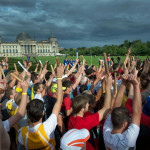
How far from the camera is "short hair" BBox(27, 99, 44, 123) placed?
219 cm

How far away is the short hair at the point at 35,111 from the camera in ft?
7.19

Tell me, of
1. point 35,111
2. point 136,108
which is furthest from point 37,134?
point 136,108

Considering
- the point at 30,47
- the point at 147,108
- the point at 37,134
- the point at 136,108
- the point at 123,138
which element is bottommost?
the point at 37,134

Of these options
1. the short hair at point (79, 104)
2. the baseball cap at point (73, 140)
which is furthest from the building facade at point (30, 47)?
the baseball cap at point (73, 140)

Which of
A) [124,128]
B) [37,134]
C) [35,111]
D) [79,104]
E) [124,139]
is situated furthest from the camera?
[79,104]

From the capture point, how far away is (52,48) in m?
141

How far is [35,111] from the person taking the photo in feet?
7.25

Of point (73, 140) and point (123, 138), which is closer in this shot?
point (73, 140)

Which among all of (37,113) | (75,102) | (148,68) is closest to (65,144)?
(37,113)

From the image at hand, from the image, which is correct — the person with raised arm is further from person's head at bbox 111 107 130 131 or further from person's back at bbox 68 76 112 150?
person's head at bbox 111 107 130 131

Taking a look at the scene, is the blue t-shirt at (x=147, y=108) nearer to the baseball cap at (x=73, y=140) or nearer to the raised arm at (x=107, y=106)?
the raised arm at (x=107, y=106)

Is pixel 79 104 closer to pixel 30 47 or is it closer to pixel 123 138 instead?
pixel 123 138

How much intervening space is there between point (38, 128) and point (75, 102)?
2.21 ft

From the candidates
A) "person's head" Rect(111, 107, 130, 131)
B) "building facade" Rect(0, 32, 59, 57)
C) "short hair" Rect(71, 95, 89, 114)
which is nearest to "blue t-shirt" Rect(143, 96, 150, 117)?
"person's head" Rect(111, 107, 130, 131)
